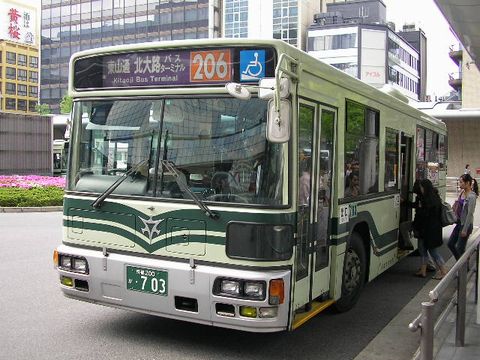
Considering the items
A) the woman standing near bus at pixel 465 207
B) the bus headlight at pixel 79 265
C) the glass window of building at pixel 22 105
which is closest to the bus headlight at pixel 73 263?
the bus headlight at pixel 79 265

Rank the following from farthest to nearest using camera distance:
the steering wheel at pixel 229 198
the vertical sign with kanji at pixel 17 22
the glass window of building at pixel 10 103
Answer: the glass window of building at pixel 10 103 → the vertical sign with kanji at pixel 17 22 → the steering wheel at pixel 229 198

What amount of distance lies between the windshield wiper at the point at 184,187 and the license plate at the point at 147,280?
0.69 meters

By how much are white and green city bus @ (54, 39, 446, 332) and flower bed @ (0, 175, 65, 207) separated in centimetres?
1421

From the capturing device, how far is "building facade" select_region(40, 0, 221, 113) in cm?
8081

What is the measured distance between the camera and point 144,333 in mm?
5660

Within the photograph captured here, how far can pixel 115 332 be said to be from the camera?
5.68 meters

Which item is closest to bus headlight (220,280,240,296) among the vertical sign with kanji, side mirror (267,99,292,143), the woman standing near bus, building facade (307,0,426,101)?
side mirror (267,99,292,143)

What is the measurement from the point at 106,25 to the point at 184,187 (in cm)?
8985

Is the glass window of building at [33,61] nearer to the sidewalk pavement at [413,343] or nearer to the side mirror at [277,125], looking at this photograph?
the sidewalk pavement at [413,343]

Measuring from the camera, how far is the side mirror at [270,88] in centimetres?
440

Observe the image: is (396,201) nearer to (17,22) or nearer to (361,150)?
(361,150)

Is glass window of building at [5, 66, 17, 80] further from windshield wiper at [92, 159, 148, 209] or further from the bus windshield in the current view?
windshield wiper at [92, 159, 148, 209]

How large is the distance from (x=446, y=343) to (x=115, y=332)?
10.9 feet

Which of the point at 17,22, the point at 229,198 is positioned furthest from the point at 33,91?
the point at 229,198
